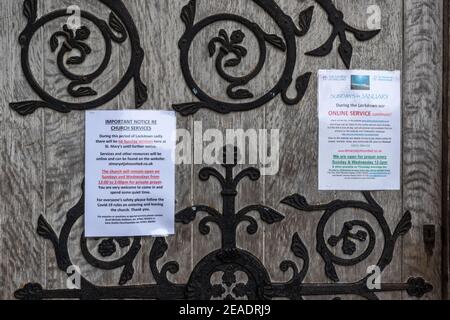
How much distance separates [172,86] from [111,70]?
0.53 ft

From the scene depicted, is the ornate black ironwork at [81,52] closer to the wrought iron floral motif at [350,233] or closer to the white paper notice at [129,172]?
the white paper notice at [129,172]

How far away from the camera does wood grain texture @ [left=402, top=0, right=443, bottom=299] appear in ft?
5.80

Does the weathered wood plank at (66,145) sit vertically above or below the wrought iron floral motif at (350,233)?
Answer: above

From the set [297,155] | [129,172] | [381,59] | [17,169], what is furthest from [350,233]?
[17,169]

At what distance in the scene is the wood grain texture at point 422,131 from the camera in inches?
69.6

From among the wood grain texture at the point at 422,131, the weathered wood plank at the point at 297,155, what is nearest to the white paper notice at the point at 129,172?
the weathered wood plank at the point at 297,155

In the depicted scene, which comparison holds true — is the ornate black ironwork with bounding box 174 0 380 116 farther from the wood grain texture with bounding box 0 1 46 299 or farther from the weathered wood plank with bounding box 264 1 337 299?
the wood grain texture with bounding box 0 1 46 299

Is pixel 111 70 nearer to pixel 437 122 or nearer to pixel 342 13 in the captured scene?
pixel 342 13

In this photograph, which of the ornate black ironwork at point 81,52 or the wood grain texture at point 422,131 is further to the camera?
the wood grain texture at point 422,131

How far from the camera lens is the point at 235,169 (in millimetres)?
1711

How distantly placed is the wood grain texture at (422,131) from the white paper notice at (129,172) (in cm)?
65

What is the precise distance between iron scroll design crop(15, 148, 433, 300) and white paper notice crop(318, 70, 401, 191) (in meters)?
0.07

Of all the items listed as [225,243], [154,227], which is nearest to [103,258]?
[154,227]

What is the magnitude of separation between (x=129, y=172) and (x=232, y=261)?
362mm
